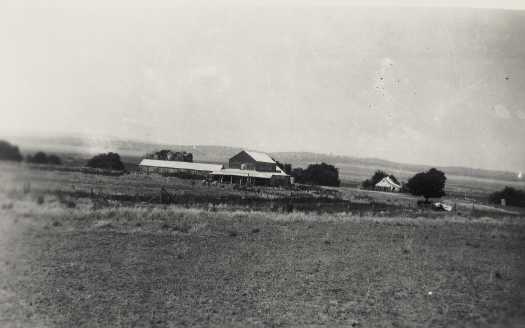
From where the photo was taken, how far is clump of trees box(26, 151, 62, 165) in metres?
6.85

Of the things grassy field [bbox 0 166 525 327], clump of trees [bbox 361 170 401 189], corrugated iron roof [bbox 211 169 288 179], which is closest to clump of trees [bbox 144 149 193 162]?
grassy field [bbox 0 166 525 327]

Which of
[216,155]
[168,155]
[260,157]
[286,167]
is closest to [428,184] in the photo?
[286,167]

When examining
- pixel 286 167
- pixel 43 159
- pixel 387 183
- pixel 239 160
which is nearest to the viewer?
pixel 43 159

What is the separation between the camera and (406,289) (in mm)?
7359

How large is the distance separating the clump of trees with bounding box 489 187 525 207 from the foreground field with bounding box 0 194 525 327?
0.61m

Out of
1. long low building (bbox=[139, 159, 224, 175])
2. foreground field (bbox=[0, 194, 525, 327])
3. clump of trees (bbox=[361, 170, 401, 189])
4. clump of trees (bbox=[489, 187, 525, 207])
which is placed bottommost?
foreground field (bbox=[0, 194, 525, 327])

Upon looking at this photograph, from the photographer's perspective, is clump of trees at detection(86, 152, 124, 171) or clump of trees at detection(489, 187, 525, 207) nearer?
clump of trees at detection(86, 152, 124, 171)

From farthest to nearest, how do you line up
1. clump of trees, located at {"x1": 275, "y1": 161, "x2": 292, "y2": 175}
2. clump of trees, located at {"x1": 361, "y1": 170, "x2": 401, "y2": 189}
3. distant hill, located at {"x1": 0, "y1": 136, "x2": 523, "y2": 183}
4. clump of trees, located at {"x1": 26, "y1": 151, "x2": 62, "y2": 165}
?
clump of trees, located at {"x1": 361, "y1": 170, "x2": 401, "y2": 189} < clump of trees, located at {"x1": 275, "y1": 161, "x2": 292, "y2": 175} < distant hill, located at {"x1": 0, "y1": 136, "x2": 523, "y2": 183} < clump of trees, located at {"x1": 26, "y1": 151, "x2": 62, "y2": 165}

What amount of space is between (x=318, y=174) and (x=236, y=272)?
8750 mm

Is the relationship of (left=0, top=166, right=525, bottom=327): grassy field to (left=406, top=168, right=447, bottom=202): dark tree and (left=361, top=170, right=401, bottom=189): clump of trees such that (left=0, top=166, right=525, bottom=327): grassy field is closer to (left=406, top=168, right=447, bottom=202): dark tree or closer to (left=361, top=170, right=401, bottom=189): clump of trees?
(left=406, top=168, right=447, bottom=202): dark tree

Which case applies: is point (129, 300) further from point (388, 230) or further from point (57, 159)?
point (388, 230)

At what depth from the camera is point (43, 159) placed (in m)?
7.25

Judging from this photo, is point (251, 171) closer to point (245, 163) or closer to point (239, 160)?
point (245, 163)

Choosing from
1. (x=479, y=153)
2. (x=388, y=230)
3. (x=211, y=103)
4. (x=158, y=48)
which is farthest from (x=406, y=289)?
(x=158, y=48)
